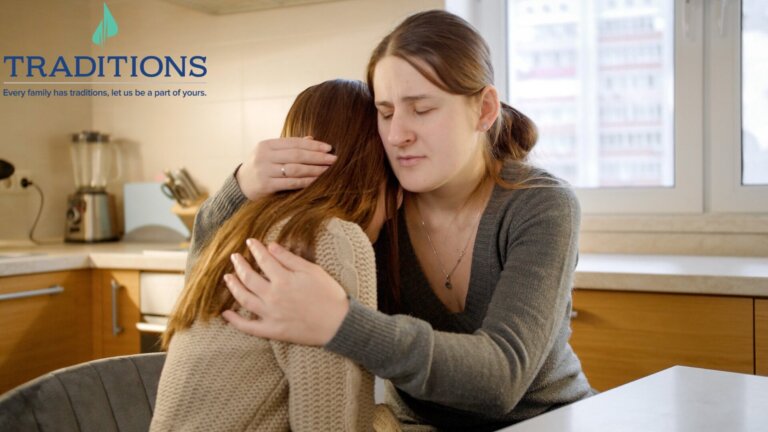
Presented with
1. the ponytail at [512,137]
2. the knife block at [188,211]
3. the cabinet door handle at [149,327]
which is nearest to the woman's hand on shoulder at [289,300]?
the ponytail at [512,137]

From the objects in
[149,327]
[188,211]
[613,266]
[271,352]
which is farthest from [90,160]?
[271,352]

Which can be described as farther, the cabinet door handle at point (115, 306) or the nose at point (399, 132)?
the cabinet door handle at point (115, 306)

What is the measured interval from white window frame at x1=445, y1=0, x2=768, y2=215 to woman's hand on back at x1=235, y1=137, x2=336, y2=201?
4.60 feet

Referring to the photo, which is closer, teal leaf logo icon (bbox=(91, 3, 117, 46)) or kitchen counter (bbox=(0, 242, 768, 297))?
kitchen counter (bbox=(0, 242, 768, 297))

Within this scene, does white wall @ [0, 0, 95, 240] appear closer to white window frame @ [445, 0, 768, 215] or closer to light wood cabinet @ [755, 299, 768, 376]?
white window frame @ [445, 0, 768, 215]

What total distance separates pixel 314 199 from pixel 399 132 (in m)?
0.17

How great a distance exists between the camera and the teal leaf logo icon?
10.7 ft

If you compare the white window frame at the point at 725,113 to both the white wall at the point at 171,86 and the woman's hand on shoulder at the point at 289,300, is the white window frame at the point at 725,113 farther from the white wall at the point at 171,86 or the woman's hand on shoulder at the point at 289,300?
the woman's hand on shoulder at the point at 289,300

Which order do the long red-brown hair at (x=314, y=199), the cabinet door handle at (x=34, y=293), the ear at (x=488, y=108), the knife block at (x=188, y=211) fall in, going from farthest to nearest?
the knife block at (x=188, y=211) → the cabinet door handle at (x=34, y=293) → the ear at (x=488, y=108) → the long red-brown hair at (x=314, y=199)

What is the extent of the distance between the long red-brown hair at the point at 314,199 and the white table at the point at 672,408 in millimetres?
399

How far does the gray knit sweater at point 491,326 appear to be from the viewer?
0.94 m

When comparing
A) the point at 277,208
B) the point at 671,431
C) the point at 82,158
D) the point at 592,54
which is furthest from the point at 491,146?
the point at 82,158

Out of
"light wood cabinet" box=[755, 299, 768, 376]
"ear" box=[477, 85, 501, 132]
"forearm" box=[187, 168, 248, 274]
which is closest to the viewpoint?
"ear" box=[477, 85, 501, 132]

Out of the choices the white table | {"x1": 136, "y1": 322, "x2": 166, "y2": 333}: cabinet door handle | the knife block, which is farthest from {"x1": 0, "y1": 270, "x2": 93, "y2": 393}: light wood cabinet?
the white table
